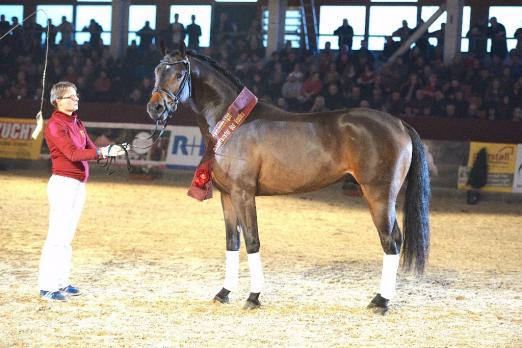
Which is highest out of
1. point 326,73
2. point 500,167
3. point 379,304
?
point 326,73

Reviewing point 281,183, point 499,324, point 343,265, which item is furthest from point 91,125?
point 499,324

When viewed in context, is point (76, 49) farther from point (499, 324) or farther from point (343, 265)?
point (499, 324)

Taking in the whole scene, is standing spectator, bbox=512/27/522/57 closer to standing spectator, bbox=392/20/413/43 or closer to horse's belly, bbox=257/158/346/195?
standing spectator, bbox=392/20/413/43

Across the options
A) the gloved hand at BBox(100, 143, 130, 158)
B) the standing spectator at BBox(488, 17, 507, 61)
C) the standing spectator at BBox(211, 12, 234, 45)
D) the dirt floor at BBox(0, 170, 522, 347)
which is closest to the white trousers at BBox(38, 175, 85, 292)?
the dirt floor at BBox(0, 170, 522, 347)

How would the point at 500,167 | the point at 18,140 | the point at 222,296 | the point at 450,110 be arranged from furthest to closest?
the point at 18,140 < the point at 450,110 < the point at 500,167 < the point at 222,296

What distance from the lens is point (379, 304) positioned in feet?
19.9

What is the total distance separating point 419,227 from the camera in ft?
20.9

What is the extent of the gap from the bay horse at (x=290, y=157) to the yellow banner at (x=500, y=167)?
28.9 feet

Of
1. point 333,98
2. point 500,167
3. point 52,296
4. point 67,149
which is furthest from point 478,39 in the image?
point 52,296

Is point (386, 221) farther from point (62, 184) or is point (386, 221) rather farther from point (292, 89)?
point (292, 89)

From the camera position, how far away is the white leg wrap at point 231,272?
6309mm

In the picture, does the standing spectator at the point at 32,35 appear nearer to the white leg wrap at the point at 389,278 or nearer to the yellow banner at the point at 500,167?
the yellow banner at the point at 500,167

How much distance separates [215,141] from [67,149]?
1228mm

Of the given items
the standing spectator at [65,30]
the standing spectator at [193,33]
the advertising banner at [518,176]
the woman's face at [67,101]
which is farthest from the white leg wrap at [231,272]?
the standing spectator at [65,30]
